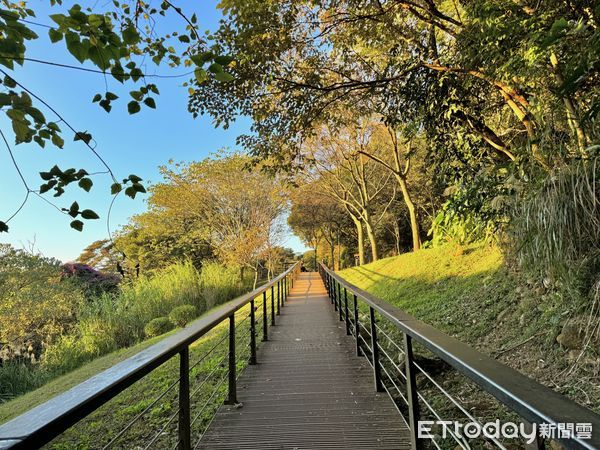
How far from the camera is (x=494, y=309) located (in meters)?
5.05

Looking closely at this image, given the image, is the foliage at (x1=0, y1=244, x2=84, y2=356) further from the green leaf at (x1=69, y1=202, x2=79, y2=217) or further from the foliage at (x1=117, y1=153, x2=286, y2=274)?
the green leaf at (x1=69, y1=202, x2=79, y2=217)

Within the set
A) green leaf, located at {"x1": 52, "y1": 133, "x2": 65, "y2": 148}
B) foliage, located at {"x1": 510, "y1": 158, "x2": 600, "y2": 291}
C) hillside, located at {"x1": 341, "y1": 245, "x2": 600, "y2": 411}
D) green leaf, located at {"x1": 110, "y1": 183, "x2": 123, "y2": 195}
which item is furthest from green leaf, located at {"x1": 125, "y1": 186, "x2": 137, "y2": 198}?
hillside, located at {"x1": 341, "y1": 245, "x2": 600, "y2": 411}

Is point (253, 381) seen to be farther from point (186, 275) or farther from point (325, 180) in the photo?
point (325, 180)

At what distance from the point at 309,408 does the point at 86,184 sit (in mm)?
2236

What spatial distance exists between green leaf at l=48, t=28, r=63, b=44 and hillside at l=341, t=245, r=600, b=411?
351 centimetres

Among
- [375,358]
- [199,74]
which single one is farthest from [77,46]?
[375,358]

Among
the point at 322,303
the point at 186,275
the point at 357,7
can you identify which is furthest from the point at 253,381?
the point at 186,275

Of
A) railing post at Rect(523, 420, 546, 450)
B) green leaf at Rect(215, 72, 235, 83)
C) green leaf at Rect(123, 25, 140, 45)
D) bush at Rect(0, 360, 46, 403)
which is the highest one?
green leaf at Rect(123, 25, 140, 45)

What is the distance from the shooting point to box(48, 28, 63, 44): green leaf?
1.30 metres

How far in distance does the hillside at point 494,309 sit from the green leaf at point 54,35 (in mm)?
3506

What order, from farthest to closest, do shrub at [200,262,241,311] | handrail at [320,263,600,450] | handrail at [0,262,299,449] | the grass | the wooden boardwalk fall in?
shrub at [200,262,241,311] → the grass → the wooden boardwalk → handrail at [0,262,299,449] → handrail at [320,263,600,450]

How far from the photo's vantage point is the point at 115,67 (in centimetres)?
153

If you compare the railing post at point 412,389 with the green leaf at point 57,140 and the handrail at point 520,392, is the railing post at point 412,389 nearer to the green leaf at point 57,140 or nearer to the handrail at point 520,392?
the handrail at point 520,392

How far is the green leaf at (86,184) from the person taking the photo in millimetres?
1408
